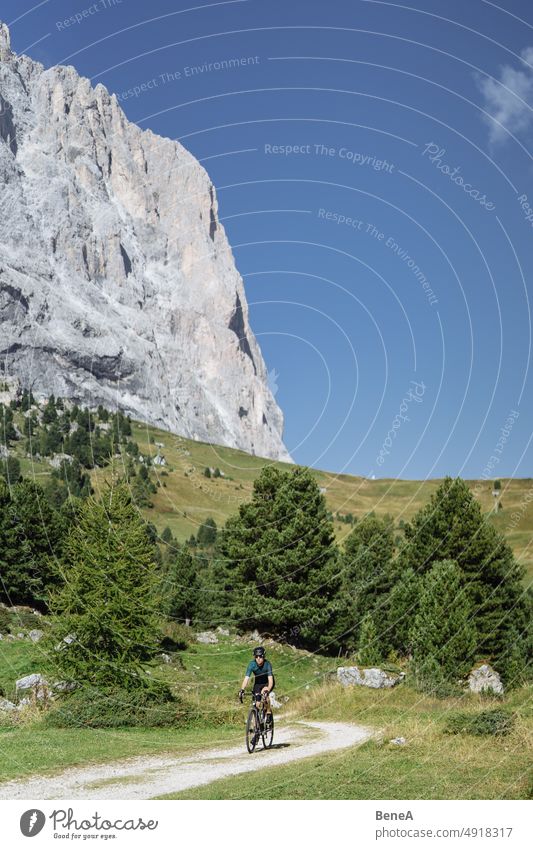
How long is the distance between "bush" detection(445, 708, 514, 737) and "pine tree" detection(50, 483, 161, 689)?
346 inches

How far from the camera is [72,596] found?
21.7 meters

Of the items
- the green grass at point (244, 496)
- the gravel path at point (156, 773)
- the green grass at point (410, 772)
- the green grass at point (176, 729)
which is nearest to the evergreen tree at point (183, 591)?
the green grass at point (176, 729)

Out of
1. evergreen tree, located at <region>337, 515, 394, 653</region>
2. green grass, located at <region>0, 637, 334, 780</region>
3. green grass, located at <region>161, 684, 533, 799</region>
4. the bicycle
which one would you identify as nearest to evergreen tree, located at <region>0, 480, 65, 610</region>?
green grass, located at <region>0, 637, 334, 780</region>

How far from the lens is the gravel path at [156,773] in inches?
457

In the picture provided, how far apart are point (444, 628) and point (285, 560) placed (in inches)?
433

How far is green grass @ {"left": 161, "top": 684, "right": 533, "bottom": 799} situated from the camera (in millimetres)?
11367

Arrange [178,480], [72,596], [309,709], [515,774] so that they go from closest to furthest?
1. [515,774]
2. [72,596]
3. [309,709]
4. [178,480]

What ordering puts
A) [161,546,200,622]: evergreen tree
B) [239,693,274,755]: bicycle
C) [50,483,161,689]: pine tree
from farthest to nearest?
[161,546,200,622]: evergreen tree
[50,483,161,689]: pine tree
[239,693,274,755]: bicycle

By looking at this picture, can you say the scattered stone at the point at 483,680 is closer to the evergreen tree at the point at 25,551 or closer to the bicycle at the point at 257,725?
the bicycle at the point at 257,725

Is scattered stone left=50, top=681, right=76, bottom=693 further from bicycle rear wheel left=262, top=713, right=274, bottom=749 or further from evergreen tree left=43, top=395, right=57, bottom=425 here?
evergreen tree left=43, top=395, right=57, bottom=425

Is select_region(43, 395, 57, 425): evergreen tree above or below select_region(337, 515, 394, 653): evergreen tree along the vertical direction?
above
